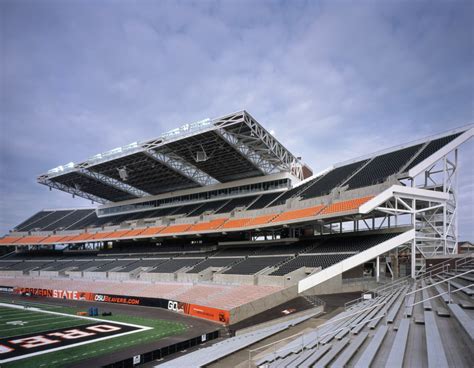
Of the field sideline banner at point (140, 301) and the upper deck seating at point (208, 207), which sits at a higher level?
the upper deck seating at point (208, 207)

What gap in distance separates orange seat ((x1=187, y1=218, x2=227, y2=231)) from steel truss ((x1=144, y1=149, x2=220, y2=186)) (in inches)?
284

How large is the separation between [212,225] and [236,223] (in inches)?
140

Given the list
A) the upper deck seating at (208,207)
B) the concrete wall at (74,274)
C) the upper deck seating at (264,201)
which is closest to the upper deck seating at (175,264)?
the upper deck seating at (208,207)

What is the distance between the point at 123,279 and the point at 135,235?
26.5 ft

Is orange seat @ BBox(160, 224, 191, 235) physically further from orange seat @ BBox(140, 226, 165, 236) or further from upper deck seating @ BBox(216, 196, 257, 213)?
upper deck seating @ BBox(216, 196, 257, 213)

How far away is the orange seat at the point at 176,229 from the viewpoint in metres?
42.0

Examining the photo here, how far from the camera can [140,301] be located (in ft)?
97.5

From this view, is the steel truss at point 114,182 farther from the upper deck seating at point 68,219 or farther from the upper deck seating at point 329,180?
the upper deck seating at point 329,180

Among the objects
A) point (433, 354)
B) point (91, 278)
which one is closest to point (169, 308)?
point (91, 278)

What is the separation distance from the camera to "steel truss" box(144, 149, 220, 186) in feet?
129

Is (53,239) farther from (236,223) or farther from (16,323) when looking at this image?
(16,323)

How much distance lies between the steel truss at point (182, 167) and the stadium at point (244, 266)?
0.22 metres

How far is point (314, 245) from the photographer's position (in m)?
32.2

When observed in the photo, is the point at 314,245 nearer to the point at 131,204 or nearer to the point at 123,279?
the point at 123,279
